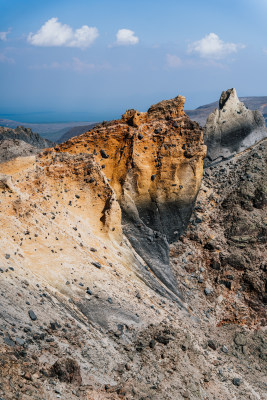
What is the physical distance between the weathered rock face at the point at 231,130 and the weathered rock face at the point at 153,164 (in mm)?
4442

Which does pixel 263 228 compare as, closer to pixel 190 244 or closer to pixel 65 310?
pixel 190 244

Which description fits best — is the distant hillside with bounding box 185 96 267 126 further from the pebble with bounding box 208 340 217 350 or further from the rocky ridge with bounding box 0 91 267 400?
the pebble with bounding box 208 340 217 350

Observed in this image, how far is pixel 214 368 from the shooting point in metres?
11.3

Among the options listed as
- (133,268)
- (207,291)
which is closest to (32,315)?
(133,268)

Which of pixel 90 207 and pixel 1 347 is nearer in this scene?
pixel 1 347

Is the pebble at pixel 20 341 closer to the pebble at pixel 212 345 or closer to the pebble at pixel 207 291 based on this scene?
the pebble at pixel 212 345

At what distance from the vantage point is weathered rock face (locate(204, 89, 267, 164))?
66.9 ft

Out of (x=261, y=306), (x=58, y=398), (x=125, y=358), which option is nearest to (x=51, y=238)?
(x=125, y=358)

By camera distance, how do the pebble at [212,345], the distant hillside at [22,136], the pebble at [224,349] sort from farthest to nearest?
the distant hillside at [22,136] < the pebble at [224,349] < the pebble at [212,345]

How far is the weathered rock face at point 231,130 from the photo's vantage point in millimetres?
20406

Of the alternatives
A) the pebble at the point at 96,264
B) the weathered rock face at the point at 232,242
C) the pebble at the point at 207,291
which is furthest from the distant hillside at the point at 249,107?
the pebble at the point at 96,264

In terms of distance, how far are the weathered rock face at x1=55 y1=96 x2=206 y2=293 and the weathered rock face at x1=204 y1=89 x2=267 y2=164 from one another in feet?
14.6

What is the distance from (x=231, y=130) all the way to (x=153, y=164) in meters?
6.94

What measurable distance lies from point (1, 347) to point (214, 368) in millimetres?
7023
